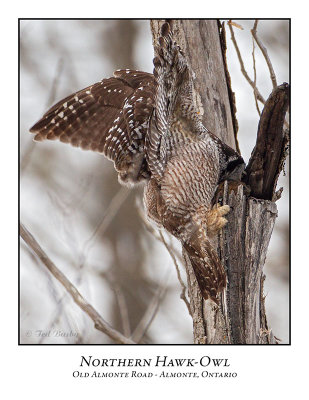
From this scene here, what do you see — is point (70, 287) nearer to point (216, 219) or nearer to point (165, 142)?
point (216, 219)

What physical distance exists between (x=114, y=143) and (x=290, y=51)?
1.42 meters

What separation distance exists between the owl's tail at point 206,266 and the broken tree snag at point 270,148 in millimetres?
461

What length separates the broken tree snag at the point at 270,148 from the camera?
340 centimetres

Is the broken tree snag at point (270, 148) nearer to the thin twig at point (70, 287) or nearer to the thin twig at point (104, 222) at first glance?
the thin twig at point (104, 222)

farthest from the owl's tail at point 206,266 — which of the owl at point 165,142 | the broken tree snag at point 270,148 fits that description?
the broken tree snag at point 270,148

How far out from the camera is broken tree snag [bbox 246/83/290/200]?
3.40 meters

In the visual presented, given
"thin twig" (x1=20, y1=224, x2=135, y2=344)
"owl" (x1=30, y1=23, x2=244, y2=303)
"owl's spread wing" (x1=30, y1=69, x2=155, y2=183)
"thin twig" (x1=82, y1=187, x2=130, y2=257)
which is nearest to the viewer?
"thin twig" (x1=20, y1=224, x2=135, y2=344)

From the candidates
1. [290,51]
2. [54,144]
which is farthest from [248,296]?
[54,144]

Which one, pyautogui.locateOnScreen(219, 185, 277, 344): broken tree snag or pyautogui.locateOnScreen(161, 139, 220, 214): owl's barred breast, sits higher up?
pyautogui.locateOnScreen(161, 139, 220, 214): owl's barred breast

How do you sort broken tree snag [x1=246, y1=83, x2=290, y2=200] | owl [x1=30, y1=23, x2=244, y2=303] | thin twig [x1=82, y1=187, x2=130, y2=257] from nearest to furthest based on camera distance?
broken tree snag [x1=246, y1=83, x2=290, y2=200], thin twig [x1=82, y1=187, x2=130, y2=257], owl [x1=30, y1=23, x2=244, y2=303]

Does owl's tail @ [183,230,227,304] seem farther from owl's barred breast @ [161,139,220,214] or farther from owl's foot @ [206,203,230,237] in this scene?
owl's barred breast @ [161,139,220,214]

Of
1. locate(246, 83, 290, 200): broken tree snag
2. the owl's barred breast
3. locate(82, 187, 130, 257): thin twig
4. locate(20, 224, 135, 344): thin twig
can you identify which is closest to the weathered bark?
locate(246, 83, 290, 200): broken tree snag

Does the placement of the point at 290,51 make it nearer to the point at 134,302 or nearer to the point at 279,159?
the point at 279,159

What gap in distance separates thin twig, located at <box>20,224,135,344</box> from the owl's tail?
0.64 metres
